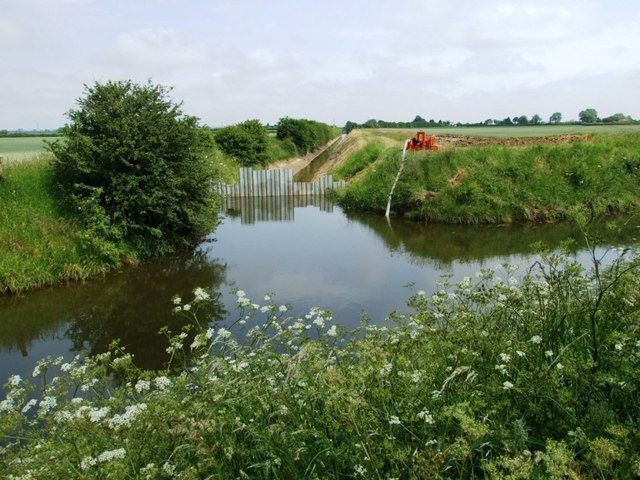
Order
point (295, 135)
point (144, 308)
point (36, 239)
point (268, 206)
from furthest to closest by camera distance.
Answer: point (295, 135) < point (268, 206) < point (36, 239) < point (144, 308)

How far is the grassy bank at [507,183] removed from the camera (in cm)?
1736

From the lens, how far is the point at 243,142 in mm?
29344

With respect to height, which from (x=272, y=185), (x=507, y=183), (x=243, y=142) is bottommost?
(x=272, y=185)

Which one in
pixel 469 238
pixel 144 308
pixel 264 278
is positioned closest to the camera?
pixel 144 308

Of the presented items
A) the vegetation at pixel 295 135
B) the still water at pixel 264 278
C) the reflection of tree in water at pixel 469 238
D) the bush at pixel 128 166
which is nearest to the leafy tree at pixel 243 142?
the vegetation at pixel 295 135

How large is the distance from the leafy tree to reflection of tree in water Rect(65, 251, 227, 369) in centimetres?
1788

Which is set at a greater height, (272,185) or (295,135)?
(295,135)

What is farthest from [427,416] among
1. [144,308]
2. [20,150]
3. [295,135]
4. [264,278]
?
[295,135]

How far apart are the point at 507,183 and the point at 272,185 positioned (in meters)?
11.3

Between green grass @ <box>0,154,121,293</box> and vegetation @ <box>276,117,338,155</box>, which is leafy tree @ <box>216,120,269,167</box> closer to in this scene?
vegetation @ <box>276,117,338,155</box>

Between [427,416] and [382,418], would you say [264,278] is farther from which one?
[427,416]

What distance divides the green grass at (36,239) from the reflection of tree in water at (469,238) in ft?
25.7

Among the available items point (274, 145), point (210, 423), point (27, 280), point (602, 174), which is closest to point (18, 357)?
point (27, 280)

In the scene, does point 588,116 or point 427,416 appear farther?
point 588,116
